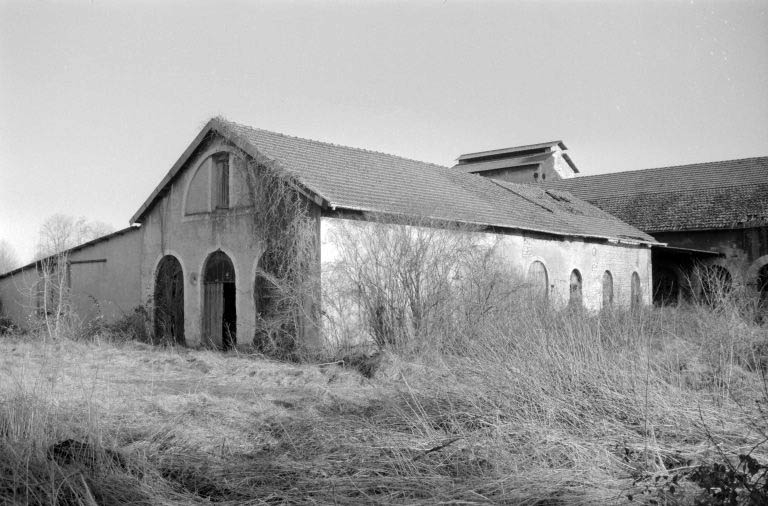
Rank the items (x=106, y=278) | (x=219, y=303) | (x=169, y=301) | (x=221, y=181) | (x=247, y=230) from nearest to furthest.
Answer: (x=247, y=230), (x=219, y=303), (x=221, y=181), (x=169, y=301), (x=106, y=278)

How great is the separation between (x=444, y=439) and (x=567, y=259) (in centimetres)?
1657

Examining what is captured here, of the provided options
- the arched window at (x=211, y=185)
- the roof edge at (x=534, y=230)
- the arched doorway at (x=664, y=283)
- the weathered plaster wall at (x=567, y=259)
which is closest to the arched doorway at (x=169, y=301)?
the arched window at (x=211, y=185)

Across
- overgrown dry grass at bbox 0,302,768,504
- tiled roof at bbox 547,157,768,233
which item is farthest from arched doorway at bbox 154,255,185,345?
tiled roof at bbox 547,157,768,233

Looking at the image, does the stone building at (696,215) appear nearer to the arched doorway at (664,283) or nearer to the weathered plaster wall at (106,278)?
the arched doorway at (664,283)

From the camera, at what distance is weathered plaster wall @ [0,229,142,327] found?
19.4m

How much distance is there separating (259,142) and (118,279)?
6.50m

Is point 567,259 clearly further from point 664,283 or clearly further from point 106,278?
point 106,278

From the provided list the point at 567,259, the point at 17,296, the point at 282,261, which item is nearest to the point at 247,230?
the point at 282,261

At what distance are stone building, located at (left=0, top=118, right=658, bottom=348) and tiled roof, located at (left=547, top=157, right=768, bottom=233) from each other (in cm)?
671

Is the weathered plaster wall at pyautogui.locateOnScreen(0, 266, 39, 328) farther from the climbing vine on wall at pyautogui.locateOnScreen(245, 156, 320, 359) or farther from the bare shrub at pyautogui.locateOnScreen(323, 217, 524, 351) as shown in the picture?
the bare shrub at pyautogui.locateOnScreen(323, 217, 524, 351)

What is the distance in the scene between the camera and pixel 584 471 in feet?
17.8

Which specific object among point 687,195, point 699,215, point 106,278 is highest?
point 687,195

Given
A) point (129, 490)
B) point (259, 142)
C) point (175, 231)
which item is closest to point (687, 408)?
point (129, 490)

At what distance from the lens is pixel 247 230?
16141mm
